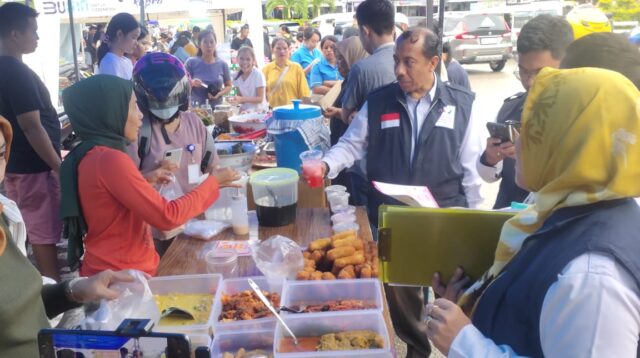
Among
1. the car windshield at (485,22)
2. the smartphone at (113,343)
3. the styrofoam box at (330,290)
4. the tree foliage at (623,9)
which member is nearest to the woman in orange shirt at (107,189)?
the styrofoam box at (330,290)

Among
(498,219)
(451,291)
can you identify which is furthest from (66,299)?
(498,219)

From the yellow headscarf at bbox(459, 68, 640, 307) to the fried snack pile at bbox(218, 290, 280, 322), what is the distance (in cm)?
100

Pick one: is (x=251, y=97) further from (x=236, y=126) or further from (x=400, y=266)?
(x=400, y=266)

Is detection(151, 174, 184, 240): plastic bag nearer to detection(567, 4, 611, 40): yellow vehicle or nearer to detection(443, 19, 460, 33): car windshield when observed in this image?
detection(567, 4, 611, 40): yellow vehicle

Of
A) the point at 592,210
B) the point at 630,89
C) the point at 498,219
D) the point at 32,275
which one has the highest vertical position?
the point at 630,89

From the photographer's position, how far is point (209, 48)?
6.95 m

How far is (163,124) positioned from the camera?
2.62m

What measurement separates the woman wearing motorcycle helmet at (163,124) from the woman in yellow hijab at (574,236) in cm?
175

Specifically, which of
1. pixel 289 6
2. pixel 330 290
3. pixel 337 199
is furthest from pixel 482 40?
pixel 289 6

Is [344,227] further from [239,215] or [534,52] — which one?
[534,52]

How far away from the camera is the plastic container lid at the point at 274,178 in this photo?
252 centimetres

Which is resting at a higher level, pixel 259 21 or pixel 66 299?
pixel 259 21

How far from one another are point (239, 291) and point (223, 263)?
0.27 metres

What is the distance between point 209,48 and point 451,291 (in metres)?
6.13
